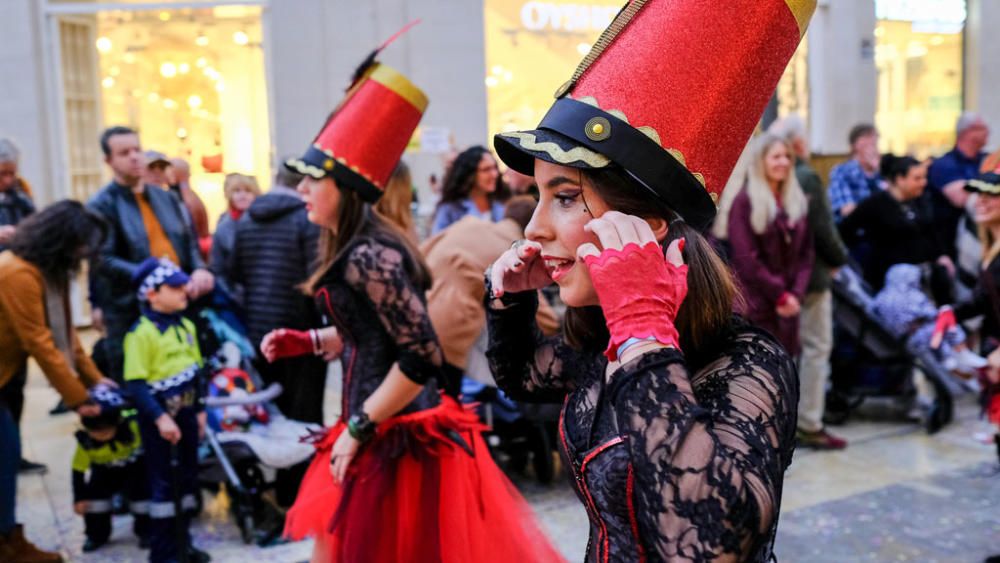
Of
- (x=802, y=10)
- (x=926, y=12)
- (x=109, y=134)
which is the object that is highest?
(x=926, y=12)

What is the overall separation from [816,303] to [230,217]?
435cm

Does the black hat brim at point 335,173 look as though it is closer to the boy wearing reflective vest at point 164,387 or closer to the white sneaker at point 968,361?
the boy wearing reflective vest at point 164,387

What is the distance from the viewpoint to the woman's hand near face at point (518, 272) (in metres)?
2.31

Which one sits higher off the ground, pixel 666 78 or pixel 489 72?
pixel 489 72

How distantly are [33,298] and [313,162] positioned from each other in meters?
1.96

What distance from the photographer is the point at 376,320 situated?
3607 mm

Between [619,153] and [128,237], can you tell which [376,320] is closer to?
[619,153]

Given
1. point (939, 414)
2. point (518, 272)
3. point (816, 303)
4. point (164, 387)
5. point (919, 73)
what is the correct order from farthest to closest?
point (919, 73)
point (939, 414)
point (816, 303)
point (164, 387)
point (518, 272)

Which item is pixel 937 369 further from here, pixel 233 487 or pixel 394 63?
pixel 394 63

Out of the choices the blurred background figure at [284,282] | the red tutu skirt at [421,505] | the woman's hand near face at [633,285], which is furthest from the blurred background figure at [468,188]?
the woman's hand near face at [633,285]

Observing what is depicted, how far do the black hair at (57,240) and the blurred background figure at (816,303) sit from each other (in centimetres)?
425

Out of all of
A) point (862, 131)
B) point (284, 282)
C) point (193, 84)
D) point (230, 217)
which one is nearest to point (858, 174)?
point (862, 131)

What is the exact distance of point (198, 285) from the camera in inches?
224

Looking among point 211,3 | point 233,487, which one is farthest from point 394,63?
point 233,487
